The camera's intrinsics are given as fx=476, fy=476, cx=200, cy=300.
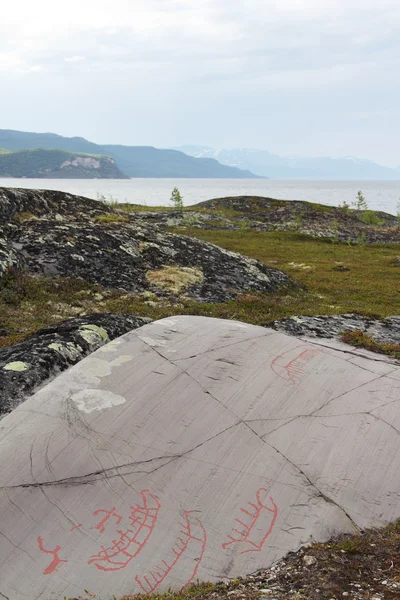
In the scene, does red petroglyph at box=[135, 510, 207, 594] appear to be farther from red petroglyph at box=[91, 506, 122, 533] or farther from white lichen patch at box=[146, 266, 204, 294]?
white lichen patch at box=[146, 266, 204, 294]

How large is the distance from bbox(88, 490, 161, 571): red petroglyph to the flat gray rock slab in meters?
0.02

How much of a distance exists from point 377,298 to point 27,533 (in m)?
24.6

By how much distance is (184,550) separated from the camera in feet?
25.1

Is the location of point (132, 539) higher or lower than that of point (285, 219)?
lower

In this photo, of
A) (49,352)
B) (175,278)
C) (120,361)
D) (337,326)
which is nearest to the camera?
(120,361)

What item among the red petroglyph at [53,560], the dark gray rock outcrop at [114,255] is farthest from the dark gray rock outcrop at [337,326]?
the red petroglyph at [53,560]

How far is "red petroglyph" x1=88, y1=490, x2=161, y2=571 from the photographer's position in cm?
744

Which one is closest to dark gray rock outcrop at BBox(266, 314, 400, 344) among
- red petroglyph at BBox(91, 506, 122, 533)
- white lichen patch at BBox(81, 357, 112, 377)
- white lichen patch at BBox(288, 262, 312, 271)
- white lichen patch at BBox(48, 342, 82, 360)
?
white lichen patch at BBox(48, 342, 82, 360)

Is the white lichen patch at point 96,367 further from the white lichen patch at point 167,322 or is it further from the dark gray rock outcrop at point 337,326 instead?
the dark gray rock outcrop at point 337,326

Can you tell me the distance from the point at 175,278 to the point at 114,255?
12.1 ft

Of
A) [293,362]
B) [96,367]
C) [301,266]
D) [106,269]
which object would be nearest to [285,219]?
[301,266]

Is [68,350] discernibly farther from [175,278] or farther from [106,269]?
[175,278]

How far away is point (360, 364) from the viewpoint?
1280 centimetres

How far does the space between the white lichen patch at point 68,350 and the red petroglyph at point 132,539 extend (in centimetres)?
508
